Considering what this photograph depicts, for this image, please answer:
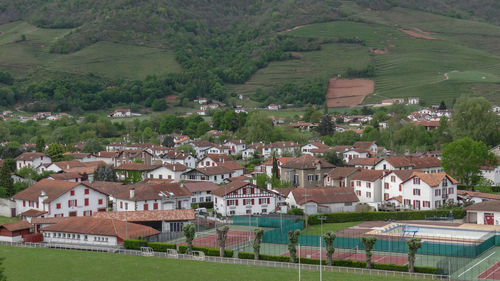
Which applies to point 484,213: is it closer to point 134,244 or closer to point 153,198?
point 153,198

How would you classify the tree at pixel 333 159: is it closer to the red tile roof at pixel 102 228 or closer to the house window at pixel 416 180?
the house window at pixel 416 180

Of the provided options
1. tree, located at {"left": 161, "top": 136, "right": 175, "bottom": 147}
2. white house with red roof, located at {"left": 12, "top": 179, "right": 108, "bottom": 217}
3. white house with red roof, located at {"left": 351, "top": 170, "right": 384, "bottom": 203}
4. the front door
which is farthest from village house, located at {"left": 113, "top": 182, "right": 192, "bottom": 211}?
tree, located at {"left": 161, "top": 136, "right": 175, "bottom": 147}

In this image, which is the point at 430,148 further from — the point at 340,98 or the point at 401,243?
the point at 340,98

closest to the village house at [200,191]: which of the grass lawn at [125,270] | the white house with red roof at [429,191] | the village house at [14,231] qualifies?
the village house at [14,231]

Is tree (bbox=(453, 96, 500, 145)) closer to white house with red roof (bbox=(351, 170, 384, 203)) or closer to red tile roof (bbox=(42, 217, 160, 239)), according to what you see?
white house with red roof (bbox=(351, 170, 384, 203))

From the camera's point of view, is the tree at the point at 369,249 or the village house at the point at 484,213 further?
the village house at the point at 484,213

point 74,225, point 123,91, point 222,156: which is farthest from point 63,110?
point 74,225
